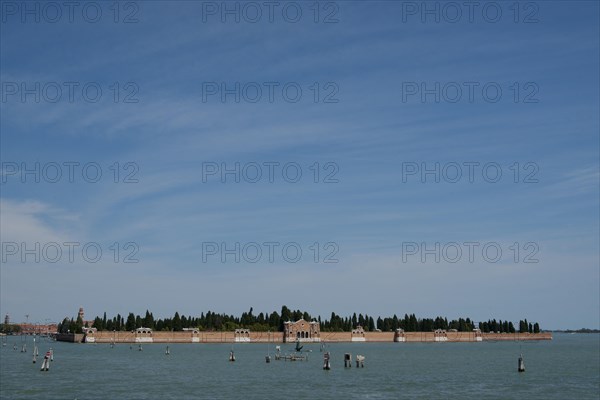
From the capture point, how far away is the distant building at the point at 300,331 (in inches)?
6122

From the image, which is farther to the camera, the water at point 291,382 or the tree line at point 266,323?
the tree line at point 266,323

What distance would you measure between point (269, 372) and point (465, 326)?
14063 centimetres

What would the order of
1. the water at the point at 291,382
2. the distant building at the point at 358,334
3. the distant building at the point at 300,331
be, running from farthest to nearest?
the distant building at the point at 358,334
the distant building at the point at 300,331
the water at the point at 291,382

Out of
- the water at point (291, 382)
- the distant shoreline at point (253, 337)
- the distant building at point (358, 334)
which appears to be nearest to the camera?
the water at point (291, 382)

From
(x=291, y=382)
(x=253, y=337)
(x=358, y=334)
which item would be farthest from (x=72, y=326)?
(x=291, y=382)

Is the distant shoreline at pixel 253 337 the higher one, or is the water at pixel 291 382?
the water at pixel 291 382

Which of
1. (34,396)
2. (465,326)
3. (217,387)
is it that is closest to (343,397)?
(217,387)

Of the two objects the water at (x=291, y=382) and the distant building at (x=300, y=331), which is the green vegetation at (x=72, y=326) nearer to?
the distant building at (x=300, y=331)

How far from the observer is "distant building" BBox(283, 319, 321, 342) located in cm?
15550

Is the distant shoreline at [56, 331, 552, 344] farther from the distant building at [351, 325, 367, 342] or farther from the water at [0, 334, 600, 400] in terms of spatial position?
the water at [0, 334, 600, 400]

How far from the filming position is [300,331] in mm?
155875

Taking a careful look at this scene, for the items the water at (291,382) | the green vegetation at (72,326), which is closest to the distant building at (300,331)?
the green vegetation at (72,326)

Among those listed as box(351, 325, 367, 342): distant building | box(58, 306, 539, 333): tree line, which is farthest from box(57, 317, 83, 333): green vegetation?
box(351, 325, 367, 342): distant building

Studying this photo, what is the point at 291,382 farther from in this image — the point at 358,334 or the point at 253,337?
the point at 358,334
